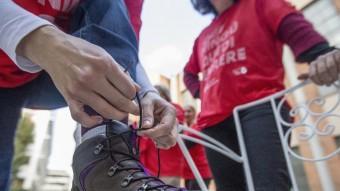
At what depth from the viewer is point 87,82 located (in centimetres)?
29

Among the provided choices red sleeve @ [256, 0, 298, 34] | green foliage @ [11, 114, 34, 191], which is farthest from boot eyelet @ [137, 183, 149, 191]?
green foliage @ [11, 114, 34, 191]

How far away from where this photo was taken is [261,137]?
864 mm

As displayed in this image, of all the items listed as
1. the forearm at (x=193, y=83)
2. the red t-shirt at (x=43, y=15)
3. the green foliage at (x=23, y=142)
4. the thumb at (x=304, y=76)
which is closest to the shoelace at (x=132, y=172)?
the red t-shirt at (x=43, y=15)

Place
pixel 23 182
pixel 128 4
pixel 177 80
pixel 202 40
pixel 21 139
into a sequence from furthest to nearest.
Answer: pixel 21 139
pixel 23 182
pixel 177 80
pixel 202 40
pixel 128 4

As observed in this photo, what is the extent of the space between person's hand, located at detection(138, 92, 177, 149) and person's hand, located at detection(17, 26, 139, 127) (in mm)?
118

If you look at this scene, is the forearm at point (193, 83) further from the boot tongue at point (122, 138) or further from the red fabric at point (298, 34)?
the boot tongue at point (122, 138)

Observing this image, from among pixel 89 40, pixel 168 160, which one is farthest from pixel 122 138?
pixel 168 160

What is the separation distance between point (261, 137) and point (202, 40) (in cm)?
58

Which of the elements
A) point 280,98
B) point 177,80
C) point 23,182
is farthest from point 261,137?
point 23,182

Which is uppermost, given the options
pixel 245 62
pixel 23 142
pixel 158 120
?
pixel 23 142

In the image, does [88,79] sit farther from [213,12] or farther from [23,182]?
[23,182]

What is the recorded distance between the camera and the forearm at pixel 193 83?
1.38m

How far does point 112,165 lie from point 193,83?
100cm

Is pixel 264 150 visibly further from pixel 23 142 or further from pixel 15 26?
pixel 23 142
